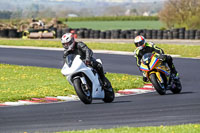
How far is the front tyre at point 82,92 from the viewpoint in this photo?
12242 mm

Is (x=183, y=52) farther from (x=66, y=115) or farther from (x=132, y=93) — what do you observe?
(x=66, y=115)

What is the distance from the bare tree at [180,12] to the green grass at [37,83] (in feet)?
111

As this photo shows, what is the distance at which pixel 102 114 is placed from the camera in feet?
36.4

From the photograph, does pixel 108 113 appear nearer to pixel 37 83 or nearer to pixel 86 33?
pixel 37 83

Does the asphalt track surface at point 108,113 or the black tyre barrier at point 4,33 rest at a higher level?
the asphalt track surface at point 108,113

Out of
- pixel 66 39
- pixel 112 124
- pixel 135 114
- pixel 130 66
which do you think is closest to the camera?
pixel 112 124

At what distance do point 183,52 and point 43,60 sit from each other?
905 cm

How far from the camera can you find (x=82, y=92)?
40.4 feet

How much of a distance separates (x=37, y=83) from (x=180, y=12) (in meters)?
39.8

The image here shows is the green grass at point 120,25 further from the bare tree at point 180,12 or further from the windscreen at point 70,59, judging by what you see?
the windscreen at point 70,59

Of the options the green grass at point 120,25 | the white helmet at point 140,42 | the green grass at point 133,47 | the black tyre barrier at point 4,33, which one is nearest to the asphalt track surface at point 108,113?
the white helmet at point 140,42

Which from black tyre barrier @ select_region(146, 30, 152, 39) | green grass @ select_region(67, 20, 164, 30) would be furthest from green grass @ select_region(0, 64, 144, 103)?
green grass @ select_region(67, 20, 164, 30)

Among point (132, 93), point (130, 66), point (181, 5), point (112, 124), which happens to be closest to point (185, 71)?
point (130, 66)

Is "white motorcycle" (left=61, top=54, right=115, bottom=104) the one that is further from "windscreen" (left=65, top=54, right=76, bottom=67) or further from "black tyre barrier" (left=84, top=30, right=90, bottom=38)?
"black tyre barrier" (left=84, top=30, right=90, bottom=38)
